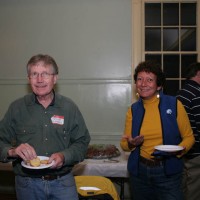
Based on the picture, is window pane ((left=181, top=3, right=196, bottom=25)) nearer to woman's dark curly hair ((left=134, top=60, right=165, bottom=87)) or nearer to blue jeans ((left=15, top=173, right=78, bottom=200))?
woman's dark curly hair ((left=134, top=60, right=165, bottom=87))

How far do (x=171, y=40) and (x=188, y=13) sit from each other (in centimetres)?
43

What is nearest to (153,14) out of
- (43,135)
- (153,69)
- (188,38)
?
(188,38)

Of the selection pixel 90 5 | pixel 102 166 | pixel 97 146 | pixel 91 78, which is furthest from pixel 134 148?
pixel 90 5

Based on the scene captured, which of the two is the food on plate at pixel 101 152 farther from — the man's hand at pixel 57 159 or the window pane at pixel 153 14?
the window pane at pixel 153 14

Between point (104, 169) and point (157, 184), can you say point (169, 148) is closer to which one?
point (157, 184)

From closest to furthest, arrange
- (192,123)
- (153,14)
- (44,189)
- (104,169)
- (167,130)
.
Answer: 1. (44,189)
2. (167,130)
3. (192,123)
4. (104,169)
5. (153,14)

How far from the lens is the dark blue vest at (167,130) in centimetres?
201

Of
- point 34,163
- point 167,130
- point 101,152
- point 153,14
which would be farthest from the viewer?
point 153,14

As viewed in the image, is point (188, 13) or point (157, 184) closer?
point (157, 184)

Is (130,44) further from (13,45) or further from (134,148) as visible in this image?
(134,148)

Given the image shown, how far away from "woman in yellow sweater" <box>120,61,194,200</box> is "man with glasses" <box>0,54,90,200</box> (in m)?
0.52

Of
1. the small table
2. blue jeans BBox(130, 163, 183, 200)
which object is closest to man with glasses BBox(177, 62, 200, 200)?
the small table

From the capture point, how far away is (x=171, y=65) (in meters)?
4.13

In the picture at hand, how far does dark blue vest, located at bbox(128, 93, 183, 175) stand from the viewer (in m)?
2.01
